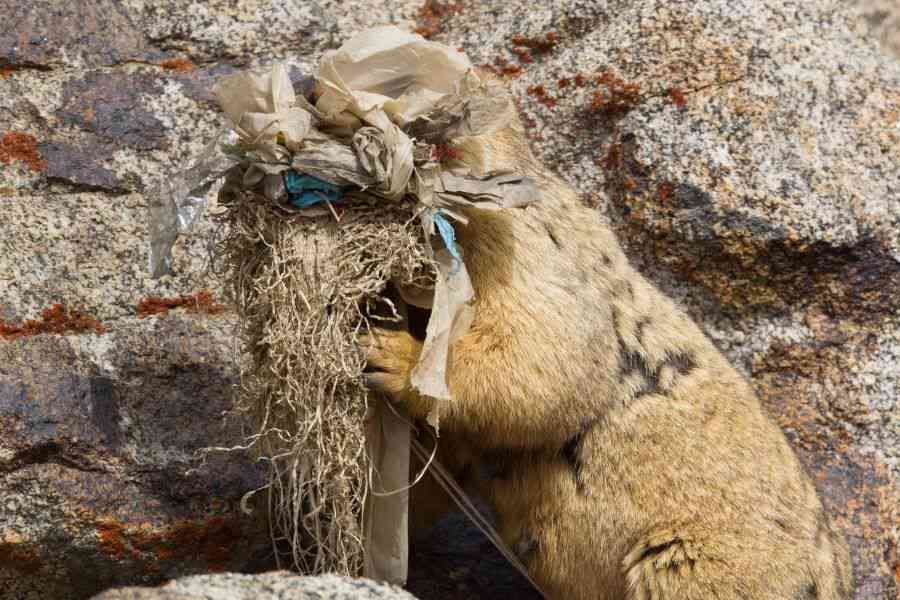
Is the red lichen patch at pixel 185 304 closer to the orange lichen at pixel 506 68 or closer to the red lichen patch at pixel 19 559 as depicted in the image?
the red lichen patch at pixel 19 559

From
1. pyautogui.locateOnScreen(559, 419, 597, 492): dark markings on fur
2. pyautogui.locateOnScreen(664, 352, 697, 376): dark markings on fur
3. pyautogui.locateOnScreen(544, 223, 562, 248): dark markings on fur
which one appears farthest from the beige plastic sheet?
pyautogui.locateOnScreen(664, 352, 697, 376): dark markings on fur

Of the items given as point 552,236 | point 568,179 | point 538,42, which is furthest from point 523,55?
point 552,236

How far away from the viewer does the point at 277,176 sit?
4.21 m

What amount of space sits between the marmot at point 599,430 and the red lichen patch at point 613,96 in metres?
1.35

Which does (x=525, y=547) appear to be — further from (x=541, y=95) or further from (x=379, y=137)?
(x=541, y=95)

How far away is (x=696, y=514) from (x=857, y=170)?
92.7 inches

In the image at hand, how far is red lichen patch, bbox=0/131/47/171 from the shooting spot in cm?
593

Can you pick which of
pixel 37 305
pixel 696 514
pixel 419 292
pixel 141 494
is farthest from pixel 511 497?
pixel 37 305

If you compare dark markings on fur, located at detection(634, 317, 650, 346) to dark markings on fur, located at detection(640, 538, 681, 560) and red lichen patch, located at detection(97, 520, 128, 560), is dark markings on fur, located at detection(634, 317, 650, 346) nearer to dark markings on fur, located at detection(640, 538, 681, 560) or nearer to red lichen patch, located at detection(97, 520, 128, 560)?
dark markings on fur, located at detection(640, 538, 681, 560)

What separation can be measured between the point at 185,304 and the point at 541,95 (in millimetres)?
2363

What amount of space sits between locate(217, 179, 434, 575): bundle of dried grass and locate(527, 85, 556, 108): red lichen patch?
2.46 m

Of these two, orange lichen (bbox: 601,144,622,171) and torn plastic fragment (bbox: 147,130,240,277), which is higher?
torn plastic fragment (bbox: 147,130,240,277)

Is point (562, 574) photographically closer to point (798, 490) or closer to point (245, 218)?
point (798, 490)

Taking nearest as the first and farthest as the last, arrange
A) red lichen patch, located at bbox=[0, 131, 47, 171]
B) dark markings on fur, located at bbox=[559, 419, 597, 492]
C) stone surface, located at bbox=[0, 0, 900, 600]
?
dark markings on fur, located at bbox=[559, 419, 597, 492]
stone surface, located at bbox=[0, 0, 900, 600]
red lichen patch, located at bbox=[0, 131, 47, 171]
